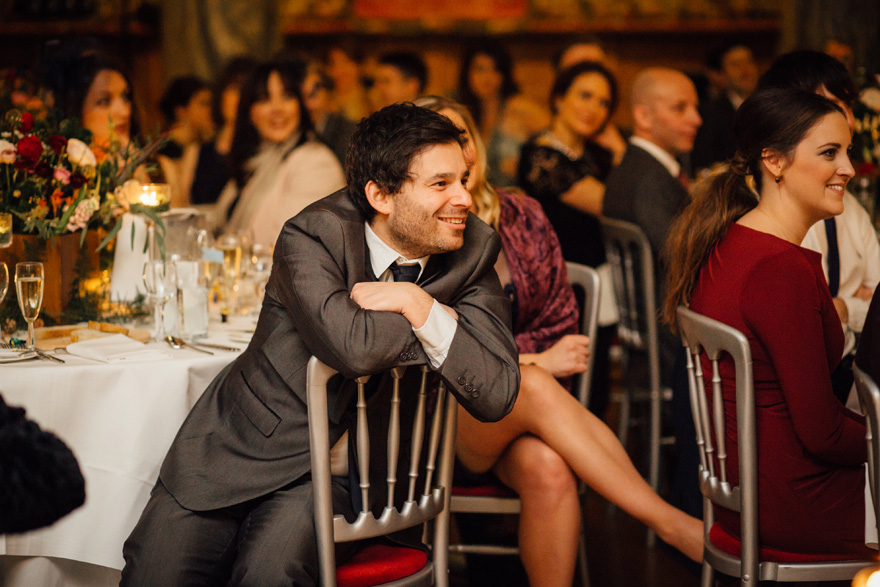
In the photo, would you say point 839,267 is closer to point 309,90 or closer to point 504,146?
point 309,90

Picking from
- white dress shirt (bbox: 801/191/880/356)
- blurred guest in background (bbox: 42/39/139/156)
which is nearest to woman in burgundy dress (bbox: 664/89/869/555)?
white dress shirt (bbox: 801/191/880/356)

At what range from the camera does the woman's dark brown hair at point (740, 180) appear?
83.0 inches

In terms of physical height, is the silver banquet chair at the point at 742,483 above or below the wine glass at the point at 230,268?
below

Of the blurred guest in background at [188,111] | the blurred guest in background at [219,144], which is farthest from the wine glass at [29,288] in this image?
the blurred guest in background at [188,111]

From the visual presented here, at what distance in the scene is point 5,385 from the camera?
1.94 metres

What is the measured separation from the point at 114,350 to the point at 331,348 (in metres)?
0.70

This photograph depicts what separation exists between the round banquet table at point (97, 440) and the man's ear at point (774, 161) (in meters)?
1.41

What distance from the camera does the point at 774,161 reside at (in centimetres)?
212

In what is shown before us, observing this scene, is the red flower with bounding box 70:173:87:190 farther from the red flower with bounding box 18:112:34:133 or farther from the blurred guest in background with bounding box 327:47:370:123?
the blurred guest in background with bounding box 327:47:370:123

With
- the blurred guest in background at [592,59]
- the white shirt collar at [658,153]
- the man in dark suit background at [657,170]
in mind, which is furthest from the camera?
the blurred guest in background at [592,59]

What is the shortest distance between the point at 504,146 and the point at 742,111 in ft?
11.9

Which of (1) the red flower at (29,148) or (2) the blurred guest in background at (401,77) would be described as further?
(2) the blurred guest in background at (401,77)

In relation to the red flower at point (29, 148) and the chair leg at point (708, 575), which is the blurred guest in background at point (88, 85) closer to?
the red flower at point (29, 148)

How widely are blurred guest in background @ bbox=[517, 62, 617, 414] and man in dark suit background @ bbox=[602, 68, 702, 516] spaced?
25 centimetres
